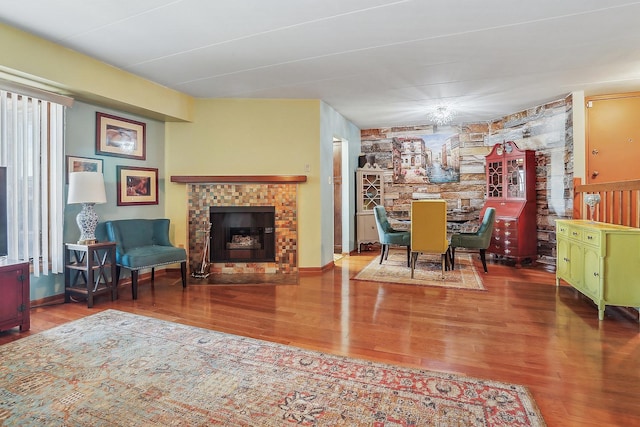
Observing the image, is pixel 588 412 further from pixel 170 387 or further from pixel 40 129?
pixel 40 129

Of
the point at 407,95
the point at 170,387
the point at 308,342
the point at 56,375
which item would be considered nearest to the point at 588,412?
the point at 308,342

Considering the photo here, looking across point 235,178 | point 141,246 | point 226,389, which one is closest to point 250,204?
point 235,178

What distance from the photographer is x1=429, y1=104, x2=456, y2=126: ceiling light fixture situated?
5676 millimetres

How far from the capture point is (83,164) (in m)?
4.02

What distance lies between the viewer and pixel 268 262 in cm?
519

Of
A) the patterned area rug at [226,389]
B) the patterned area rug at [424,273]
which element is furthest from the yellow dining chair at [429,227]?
the patterned area rug at [226,389]

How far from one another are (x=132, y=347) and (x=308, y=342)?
4.31 feet

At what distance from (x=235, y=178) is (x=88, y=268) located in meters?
2.12

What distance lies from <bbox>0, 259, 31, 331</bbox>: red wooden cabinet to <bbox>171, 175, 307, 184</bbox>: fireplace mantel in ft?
7.37

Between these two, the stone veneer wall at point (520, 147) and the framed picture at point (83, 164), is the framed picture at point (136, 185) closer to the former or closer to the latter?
the framed picture at point (83, 164)

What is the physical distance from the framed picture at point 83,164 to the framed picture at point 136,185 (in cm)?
27

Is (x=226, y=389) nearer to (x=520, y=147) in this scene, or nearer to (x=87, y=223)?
(x=87, y=223)

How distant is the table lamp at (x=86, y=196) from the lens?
3.60m

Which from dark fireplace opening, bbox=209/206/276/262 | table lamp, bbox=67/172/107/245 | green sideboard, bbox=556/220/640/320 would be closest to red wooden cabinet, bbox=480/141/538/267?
green sideboard, bbox=556/220/640/320
